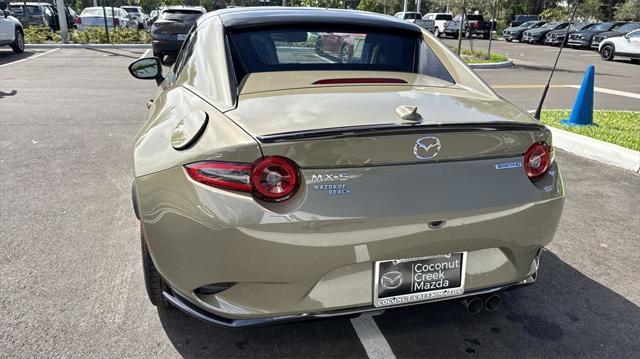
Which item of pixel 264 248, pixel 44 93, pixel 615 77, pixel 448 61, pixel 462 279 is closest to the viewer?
pixel 264 248

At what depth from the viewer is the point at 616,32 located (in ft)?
80.8

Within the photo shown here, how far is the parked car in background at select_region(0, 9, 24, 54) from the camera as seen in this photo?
15.4 metres

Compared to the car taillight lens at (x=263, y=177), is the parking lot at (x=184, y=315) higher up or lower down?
lower down

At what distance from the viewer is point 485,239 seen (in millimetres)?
2260

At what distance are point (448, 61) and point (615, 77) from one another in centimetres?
1510

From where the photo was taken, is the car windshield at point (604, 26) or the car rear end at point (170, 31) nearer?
the car rear end at point (170, 31)

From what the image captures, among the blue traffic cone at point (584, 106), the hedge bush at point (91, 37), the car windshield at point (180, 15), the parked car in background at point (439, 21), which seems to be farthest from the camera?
the parked car in background at point (439, 21)

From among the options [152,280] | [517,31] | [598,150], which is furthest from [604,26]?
[152,280]

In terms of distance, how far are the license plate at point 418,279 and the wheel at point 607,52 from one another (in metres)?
23.0

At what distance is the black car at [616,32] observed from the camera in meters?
23.0

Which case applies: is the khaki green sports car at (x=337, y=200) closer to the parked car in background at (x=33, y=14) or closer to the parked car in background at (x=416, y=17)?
the parked car in background at (x=33, y=14)

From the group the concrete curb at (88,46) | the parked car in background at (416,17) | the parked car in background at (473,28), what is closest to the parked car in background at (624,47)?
the parked car in background at (473,28)

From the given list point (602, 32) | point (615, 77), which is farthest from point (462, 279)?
point (602, 32)

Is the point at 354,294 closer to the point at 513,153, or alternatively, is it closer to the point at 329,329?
the point at 329,329
